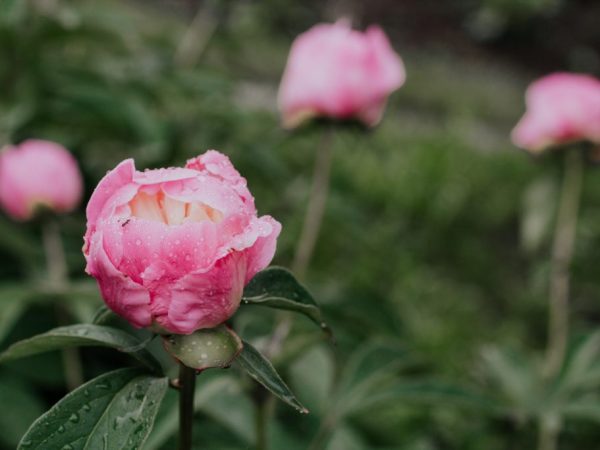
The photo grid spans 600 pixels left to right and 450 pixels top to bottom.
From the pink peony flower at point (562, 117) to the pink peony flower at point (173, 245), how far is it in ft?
2.43

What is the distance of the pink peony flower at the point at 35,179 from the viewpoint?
3.16ft

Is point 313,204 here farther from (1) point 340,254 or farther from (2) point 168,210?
(1) point 340,254

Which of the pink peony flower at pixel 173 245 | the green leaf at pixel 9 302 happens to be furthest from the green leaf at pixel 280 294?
the green leaf at pixel 9 302

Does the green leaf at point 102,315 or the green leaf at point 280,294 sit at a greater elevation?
the green leaf at point 280,294

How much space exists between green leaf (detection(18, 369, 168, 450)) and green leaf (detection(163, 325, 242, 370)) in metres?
0.02

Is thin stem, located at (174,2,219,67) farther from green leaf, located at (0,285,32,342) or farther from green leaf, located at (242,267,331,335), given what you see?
green leaf, located at (242,267,331,335)

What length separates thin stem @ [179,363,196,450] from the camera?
18.6 inches

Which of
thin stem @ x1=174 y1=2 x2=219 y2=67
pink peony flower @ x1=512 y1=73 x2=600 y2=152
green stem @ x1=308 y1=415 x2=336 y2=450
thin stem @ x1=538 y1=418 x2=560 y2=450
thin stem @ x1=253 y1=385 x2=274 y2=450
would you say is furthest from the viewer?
thin stem @ x1=174 y1=2 x2=219 y2=67

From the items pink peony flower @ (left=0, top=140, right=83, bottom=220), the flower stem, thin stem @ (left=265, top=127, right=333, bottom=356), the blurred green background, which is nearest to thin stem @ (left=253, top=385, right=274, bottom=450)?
the blurred green background

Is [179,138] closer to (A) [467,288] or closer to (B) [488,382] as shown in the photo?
(B) [488,382]

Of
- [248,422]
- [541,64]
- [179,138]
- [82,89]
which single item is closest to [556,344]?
[248,422]

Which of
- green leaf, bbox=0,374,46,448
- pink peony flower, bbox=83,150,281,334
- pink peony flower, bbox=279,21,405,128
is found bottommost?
green leaf, bbox=0,374,46,448

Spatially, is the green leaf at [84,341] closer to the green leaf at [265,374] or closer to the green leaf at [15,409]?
the green leaf at [265,374]

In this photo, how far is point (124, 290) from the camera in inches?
18.0
